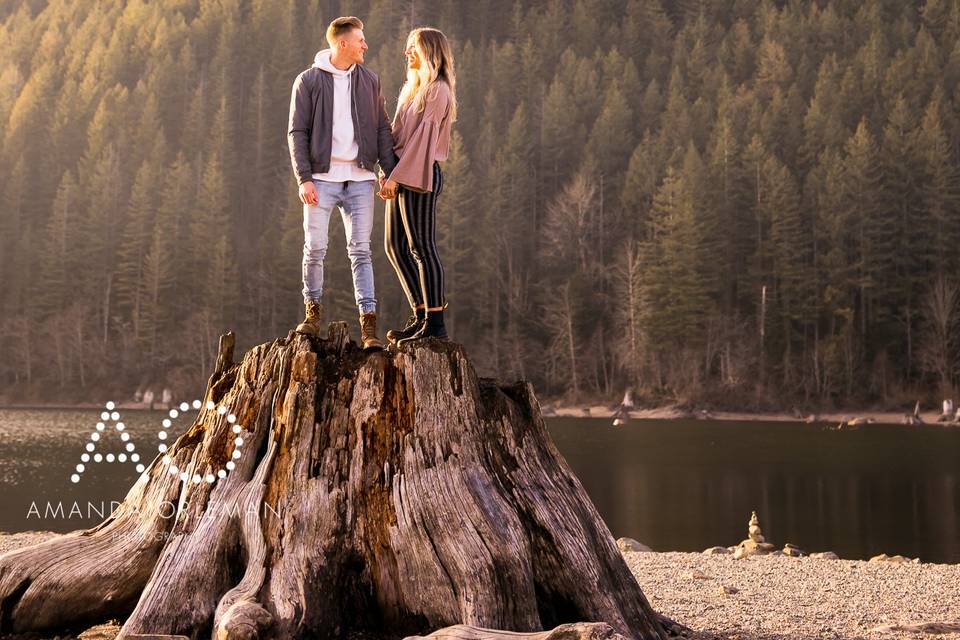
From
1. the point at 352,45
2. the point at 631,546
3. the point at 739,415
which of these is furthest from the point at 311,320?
the point at 739,415

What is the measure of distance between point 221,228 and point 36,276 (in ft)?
45.2

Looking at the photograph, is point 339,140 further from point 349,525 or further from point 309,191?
point 349,525

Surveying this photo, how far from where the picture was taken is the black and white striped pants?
6.50m

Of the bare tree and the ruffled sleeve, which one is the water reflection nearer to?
the ruffled sleeve

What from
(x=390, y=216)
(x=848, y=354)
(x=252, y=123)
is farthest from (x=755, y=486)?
(x=252, y=123)

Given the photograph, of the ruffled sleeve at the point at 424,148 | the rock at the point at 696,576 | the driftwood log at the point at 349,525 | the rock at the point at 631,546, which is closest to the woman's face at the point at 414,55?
the ruffled sleeve at the point at 424,148

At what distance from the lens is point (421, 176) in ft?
20.9

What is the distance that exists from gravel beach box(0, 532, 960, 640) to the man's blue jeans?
2365 mm

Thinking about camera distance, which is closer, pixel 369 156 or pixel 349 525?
pixel 349 525

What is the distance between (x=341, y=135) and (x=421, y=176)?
559 mm

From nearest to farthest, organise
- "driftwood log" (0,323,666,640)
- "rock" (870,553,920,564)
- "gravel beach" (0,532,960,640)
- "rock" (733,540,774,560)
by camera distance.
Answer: "driftwood log" (0,323,666,640) < "gravel beach" (0,532,960,640) < "rock" (870,553,920,564) < "rock" (733,540,774,560)

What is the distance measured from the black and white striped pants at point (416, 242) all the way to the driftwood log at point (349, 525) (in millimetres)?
925

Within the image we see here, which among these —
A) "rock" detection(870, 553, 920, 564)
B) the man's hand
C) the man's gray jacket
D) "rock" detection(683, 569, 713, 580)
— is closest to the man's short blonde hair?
the man's gray jacket

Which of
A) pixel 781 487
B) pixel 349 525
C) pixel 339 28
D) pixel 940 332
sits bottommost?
pixel 781 487
